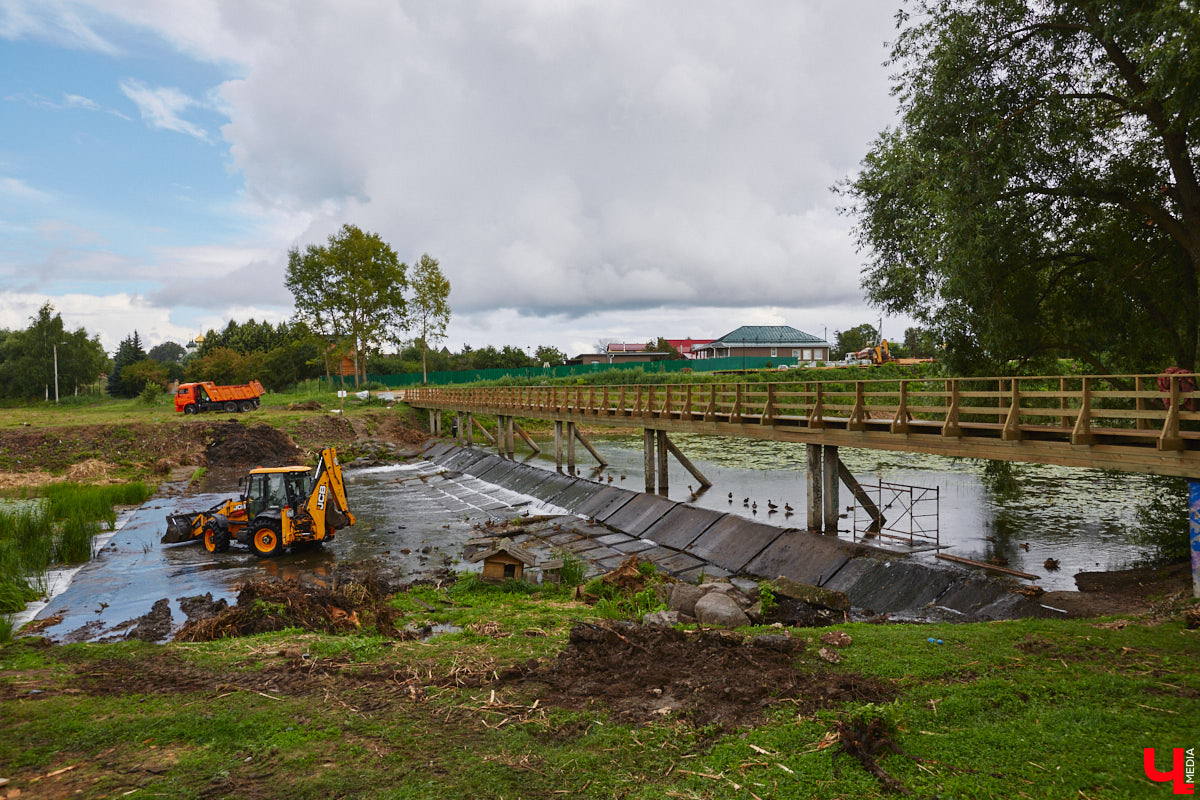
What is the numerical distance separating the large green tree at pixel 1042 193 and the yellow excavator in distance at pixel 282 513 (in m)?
16.7

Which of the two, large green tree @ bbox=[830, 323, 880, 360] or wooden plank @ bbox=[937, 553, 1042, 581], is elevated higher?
large green tree @ bbox=[830, 323, 880, 360]

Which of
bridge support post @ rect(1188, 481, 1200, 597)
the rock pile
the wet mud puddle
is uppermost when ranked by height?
bridge support post @ rect(1188, 481, 1200, 597)

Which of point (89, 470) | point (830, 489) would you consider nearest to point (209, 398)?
point (89, 470)

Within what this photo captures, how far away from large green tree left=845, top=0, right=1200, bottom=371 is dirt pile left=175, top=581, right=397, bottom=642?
47.9 feet

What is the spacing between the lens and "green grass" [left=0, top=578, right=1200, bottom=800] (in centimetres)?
543

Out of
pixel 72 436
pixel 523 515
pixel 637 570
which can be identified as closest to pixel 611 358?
pixel 72 436

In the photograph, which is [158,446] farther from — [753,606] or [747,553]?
[753,606]

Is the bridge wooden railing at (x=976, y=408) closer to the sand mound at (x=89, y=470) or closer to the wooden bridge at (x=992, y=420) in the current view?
the wooden bridge at (x=992, y=420)

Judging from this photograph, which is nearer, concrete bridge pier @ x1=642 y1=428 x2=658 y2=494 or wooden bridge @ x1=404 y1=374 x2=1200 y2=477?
wooden bridge @ x1=404 y1=374 x2=1200 y2=477

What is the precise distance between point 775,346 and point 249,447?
265ft

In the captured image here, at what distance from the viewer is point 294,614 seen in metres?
11.6

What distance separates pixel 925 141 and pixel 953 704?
604 inches

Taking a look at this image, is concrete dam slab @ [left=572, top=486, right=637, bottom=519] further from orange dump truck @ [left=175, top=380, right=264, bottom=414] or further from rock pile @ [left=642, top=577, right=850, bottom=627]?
orange dump truck @ [left=175, top=380, right=264, bottom=414]

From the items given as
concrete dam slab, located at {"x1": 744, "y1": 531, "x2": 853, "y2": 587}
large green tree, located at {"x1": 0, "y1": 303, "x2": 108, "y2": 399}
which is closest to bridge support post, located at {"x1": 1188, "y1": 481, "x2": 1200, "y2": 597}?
concrete dam slab, located at {"x1": 744, "y1": 531, "x2": 853, "y2": 587}
